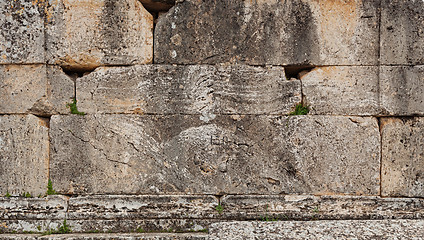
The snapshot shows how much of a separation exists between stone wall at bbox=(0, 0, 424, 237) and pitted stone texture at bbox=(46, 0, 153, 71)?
0.01 m

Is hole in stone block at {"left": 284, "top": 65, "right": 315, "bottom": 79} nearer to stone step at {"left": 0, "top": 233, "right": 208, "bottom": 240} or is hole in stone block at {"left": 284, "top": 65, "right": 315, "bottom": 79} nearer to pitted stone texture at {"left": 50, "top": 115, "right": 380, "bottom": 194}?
pitted stone texture at {"left": 50, "top": 115, "right": 380, "bottom": 194}

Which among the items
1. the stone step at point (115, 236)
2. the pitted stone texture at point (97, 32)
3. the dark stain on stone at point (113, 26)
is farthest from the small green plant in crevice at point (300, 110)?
the dark stain on stone at point (113, 26)

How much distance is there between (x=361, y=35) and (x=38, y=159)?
3882mm

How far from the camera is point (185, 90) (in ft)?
11.6

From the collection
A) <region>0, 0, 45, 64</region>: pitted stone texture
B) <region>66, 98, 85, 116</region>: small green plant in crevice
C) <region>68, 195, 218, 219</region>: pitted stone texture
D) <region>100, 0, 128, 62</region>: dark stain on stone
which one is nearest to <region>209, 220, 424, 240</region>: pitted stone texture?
<region>68, 195, 218, 219</region>: pitted stone texture

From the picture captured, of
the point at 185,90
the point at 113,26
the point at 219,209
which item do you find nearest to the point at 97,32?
the point at 113,26

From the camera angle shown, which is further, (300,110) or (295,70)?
(295,70)

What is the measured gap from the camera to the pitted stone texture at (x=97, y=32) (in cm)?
351

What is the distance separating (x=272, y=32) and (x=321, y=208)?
2.05 m

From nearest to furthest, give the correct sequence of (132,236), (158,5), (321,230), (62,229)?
(321,230) → (132,236) → (62,229) → (158,5)

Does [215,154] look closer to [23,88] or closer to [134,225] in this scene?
[134,225]

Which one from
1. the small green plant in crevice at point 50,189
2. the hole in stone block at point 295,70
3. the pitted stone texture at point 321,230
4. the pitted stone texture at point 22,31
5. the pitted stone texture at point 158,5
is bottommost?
the pitted stone texture at point 321,230

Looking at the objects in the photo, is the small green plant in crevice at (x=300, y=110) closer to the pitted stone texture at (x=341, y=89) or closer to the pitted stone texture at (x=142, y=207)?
the pitted stone texture at (x=341, y=89)

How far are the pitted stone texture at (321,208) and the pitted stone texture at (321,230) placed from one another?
0.37 m
